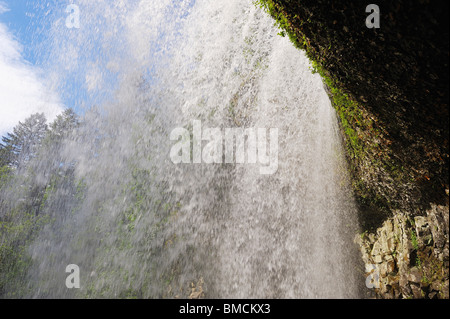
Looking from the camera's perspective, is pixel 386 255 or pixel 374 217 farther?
pixel 374 217

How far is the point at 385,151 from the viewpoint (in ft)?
13.7

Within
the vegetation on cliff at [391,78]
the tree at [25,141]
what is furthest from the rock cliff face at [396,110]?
the tree at [25,141]

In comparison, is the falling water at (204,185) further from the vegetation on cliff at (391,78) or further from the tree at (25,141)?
the tree at (25,141)

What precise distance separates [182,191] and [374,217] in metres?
6.99

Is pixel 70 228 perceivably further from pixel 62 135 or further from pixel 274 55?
pixel 274 55

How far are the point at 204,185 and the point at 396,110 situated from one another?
25.1ft

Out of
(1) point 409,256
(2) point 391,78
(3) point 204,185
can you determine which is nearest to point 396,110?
(2) point 391,78

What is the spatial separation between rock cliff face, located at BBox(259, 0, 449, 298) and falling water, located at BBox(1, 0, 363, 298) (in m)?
1.36

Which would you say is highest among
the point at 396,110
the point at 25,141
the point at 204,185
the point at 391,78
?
the point at 391,78

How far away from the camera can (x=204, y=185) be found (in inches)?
395

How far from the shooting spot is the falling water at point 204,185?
7094 millimetres

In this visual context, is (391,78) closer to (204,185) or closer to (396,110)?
(396,110)

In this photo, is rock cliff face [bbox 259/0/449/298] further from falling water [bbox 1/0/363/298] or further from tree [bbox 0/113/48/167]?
tree [bbox 0/113/48/167]
